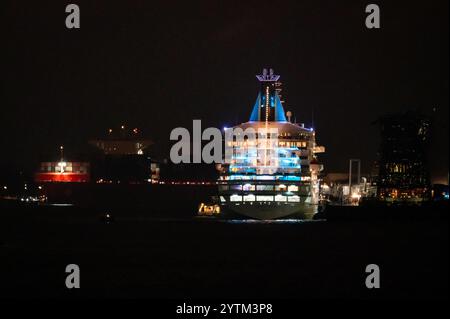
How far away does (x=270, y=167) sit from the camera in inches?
3140

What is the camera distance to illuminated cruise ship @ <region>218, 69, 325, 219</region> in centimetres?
7688

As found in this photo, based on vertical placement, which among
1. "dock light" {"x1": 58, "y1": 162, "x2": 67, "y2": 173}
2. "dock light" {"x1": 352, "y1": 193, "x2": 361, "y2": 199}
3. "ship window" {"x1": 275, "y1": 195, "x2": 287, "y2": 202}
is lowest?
"ship window" {"x1": 275, "y1": 195, "x2": 287, "y2": 202}

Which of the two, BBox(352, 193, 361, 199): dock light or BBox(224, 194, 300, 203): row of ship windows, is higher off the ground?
BBox(352, 193, 361, 199): dock light

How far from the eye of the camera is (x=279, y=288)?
34719 mm

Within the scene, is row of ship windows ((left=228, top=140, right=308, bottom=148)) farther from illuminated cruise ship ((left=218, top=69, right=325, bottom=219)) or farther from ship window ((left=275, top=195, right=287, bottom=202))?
ship window ((left=275, top=195, right=287, bottom=202))

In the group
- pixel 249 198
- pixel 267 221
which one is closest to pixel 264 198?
pixel 249 198

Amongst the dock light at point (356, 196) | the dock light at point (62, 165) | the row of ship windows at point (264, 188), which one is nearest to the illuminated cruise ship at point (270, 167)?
the row of ship windows at point (264, 188)

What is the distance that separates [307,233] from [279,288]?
30391 millimetres

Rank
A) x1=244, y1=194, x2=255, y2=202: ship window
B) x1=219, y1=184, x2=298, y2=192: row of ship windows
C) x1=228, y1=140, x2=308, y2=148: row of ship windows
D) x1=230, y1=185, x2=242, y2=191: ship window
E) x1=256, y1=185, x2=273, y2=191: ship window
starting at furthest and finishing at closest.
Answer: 1. x1=228, y1=140, x2=308, y2=148: row of ship windows
2. x1=230, y1=185, x2=242, y2=191: ship window
3. x1=219, y1=184, x2=298, y2=192: row of ship windows
4. x1=256, y1=185, x2=273, y2=191: ship window
5. x1=244, y1=194, x2=255, y2=202: ship window

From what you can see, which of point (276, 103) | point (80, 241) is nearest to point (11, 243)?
point (80, 241)

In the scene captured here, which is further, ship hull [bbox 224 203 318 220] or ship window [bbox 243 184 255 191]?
ship window [bbox 243 184 255 191]

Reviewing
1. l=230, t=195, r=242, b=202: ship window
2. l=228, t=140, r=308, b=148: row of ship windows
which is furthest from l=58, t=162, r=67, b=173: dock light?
l=230, t=195, r=242, b=202: ship window

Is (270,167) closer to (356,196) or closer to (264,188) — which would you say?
(264,188)
